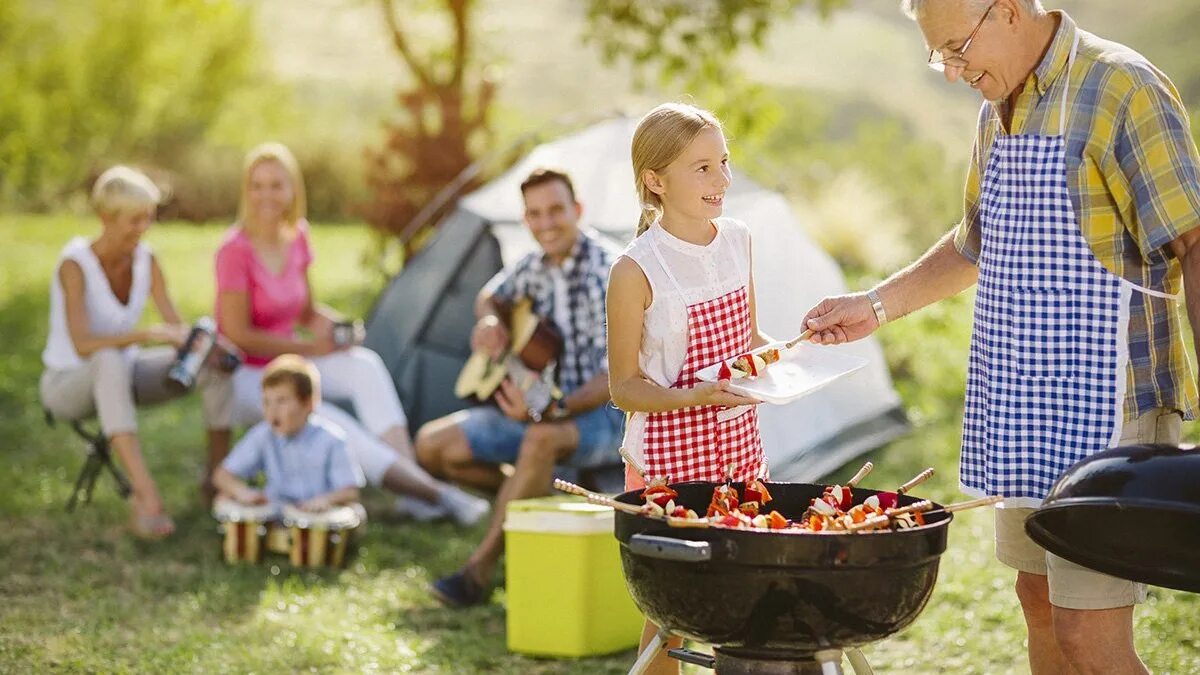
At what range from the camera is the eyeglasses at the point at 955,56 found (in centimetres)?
284

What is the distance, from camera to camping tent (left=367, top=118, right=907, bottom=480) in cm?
647

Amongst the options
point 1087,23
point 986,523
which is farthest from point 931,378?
point 1087,23

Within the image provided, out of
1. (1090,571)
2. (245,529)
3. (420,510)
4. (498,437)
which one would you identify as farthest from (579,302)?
(1090,571)

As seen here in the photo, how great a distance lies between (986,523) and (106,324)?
3.73 m

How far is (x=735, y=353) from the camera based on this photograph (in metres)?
3.30

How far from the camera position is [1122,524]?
2.78m

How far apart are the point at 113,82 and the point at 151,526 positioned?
49.7 ft

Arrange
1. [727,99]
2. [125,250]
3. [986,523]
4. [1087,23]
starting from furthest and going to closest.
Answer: [1087,23]
[727,99]
[125,250]
[986,523]

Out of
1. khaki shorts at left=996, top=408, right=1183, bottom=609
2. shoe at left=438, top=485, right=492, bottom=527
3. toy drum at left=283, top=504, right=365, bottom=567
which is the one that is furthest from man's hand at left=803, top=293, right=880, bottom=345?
shoe at left=438, top=485, right=492, bottom=527

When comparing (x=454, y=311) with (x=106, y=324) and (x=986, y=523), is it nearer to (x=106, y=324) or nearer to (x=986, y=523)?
(x=106, y=324)

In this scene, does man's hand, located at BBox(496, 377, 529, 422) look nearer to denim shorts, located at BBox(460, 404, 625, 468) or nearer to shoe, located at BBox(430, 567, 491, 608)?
denim shorts, located at BBox(460, 404, 625, 468)

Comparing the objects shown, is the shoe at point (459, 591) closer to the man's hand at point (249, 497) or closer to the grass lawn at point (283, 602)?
the grass lawn at point (283, 602)

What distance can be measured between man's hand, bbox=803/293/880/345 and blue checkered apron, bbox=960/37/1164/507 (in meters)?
0.31

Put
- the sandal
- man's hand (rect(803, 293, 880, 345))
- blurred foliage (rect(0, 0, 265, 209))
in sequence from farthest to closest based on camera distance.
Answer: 1. blurred foliage (rect(0, 0, 265, 209))
2. the sandal
3. man's hand (rect(803, 293, 880, 345))
